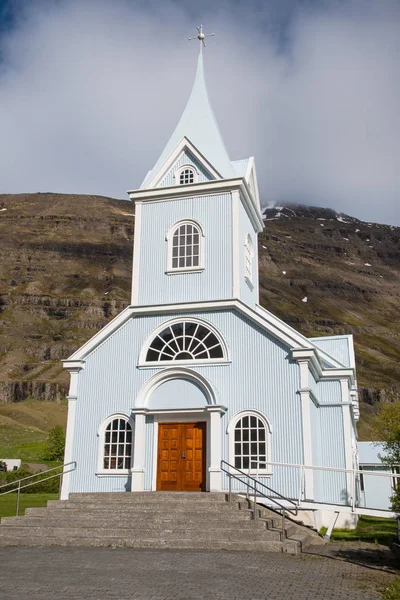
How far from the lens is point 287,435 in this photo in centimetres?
1762

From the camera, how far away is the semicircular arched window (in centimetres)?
1942

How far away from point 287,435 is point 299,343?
2834 mm

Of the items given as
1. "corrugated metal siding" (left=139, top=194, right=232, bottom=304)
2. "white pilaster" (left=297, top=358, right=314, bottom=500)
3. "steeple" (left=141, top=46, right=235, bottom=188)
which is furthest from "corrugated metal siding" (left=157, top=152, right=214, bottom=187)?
"white pilaster" (left=297, top=358, right=314, bottom=500)

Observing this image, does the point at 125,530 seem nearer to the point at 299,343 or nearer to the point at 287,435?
the point at 287,435

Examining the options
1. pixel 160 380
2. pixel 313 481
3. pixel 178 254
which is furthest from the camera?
pixel 178 254

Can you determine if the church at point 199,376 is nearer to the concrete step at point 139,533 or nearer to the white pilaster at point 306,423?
the white pilaster at point 306,423

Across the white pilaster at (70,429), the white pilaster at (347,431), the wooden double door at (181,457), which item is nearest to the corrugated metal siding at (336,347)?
the white pilaster at (347,431)

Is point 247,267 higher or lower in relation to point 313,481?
higher

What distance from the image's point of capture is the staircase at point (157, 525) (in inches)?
530

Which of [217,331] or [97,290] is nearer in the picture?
[217,331]

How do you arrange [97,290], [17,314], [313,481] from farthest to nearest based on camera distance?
[97,290] → [17,314] → [313,481]

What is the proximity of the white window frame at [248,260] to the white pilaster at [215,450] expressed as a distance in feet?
18.4

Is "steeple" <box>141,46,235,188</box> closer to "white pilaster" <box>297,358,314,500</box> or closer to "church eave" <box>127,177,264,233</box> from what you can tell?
"church eave" <box>127,177,264,233</box>

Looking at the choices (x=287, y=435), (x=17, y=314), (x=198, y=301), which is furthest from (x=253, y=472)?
(x=17, y=314)
